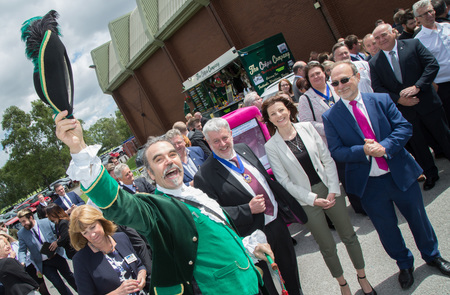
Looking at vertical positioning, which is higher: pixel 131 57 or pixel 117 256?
pixel 131 57

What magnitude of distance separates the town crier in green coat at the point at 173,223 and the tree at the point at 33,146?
114ft

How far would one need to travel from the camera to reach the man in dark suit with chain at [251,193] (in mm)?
2838

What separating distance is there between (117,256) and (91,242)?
1.07ft

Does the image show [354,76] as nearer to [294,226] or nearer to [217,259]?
[217,259]

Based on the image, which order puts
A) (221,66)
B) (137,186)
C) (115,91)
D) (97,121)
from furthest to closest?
(97,121) → (115,91) → (221,66) → (137,186)

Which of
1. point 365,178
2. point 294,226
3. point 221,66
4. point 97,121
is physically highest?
point 97,121

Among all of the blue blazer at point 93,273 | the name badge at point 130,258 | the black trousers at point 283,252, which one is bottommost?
the black trousers at point 283,252

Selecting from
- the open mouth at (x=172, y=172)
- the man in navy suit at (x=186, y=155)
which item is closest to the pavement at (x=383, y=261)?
the man in navy suit at (x=186, y=155)

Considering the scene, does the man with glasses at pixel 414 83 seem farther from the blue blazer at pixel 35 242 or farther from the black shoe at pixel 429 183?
the blue blazer at pixel 35 242

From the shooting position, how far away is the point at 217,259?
1.96 m

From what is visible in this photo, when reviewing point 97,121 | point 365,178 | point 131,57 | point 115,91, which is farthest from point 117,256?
point 97,121

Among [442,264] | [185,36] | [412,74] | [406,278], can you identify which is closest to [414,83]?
[412,74]

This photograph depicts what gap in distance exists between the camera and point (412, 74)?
3955 millimetres

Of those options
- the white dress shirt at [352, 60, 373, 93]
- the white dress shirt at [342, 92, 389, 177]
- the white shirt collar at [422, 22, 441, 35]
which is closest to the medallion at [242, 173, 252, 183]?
the white dress shirt at [342, 92, 389, 177]
